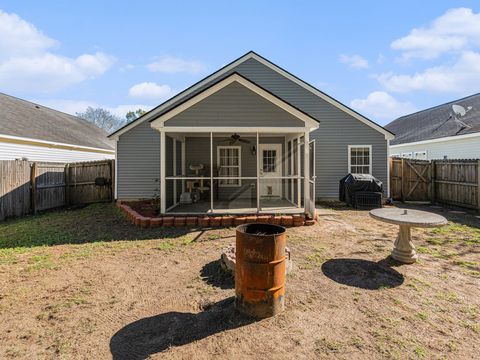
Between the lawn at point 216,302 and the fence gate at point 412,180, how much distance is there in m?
6.58

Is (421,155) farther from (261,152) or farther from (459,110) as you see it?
(261,152)

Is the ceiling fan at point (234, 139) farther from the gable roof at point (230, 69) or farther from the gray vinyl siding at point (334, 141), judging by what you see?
the gray vinyl siding at point (334, 141)

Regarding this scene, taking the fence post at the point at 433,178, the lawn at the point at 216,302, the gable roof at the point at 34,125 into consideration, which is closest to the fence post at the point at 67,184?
A: the gable roof at the point at 34,125

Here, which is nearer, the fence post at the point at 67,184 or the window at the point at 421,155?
the fence post at the point at 67,184

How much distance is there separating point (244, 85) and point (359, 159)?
279 inches

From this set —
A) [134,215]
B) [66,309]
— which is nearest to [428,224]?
[66,309]

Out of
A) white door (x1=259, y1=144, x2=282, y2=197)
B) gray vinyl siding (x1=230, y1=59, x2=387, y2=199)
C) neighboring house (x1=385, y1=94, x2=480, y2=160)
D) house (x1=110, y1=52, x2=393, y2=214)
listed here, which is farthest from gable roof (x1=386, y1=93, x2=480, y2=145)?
white door (x1=259, y1=144, x2=282, y2=197)

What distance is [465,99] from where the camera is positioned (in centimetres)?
1852

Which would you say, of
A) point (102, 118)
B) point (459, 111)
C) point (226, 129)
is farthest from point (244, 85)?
point (102, 118)

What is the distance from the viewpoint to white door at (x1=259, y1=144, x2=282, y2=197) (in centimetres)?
1201

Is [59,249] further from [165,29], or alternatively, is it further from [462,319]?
[165,29]

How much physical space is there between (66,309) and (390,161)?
45.6ft

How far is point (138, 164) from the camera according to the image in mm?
11461

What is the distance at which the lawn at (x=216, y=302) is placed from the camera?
2648 mm
